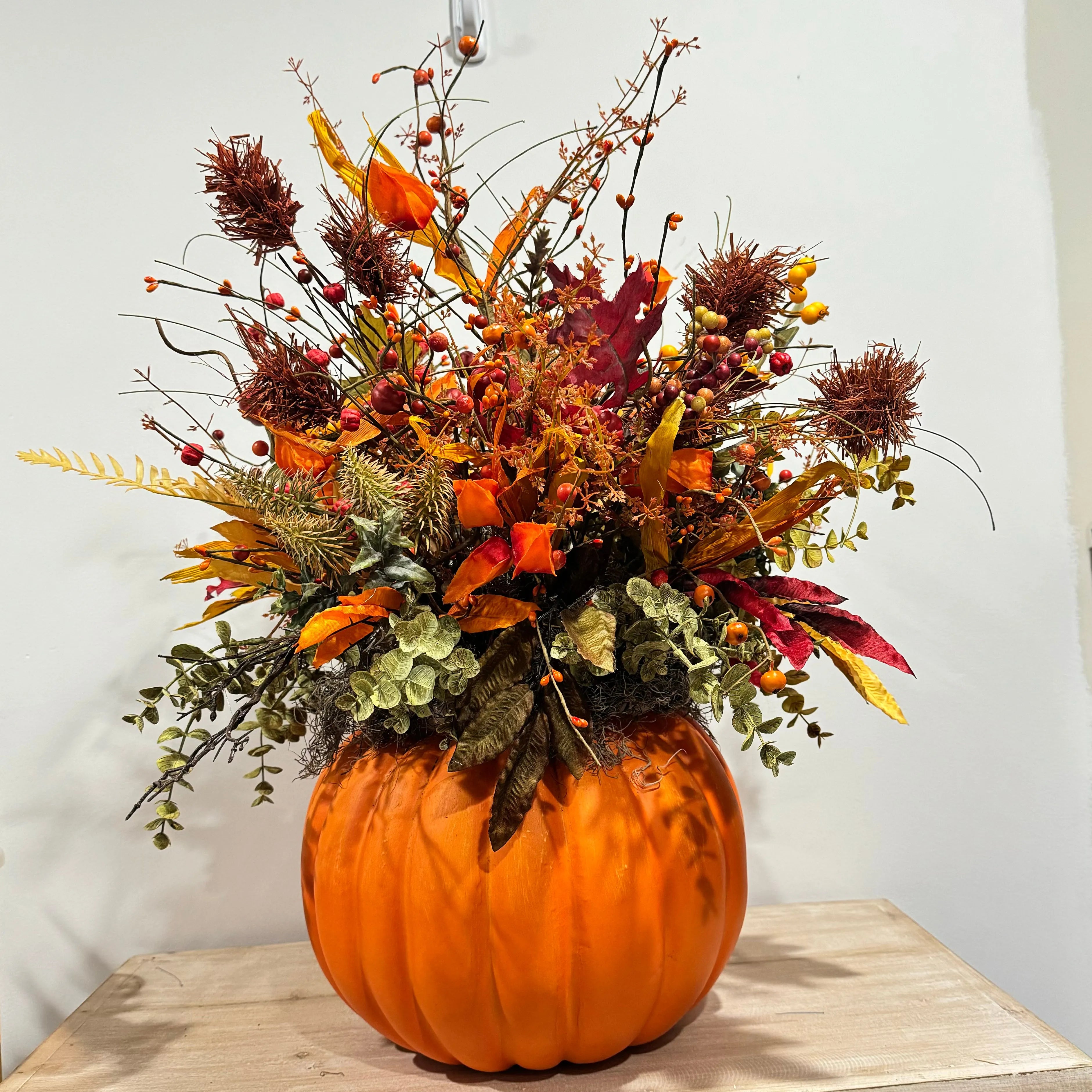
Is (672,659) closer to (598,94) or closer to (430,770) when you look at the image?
(430,770)

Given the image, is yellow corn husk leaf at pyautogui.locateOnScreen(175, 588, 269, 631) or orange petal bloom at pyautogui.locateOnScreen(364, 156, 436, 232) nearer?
orange petal bloom at pyautogui.locateOnScreen(364, 156, 436, 232)

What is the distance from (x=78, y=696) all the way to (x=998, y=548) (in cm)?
106

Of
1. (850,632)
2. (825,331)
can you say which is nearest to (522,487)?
(850,632)

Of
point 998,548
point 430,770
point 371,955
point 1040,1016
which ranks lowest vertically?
point 1040,1016

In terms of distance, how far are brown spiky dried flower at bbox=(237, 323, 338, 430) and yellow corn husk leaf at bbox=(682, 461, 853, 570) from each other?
0.27 meters

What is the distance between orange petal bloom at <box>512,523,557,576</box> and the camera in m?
0.52

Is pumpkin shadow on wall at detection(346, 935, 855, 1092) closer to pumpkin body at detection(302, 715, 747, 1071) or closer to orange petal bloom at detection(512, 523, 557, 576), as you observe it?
Result: pumpkin body at detection(302, 715, 747, 1071)

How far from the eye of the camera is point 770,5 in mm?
1022

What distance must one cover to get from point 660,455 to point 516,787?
229 millimetres

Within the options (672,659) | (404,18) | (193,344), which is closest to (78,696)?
(193,344)

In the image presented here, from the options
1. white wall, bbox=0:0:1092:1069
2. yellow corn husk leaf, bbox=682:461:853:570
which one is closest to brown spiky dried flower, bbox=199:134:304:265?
yellow corn husk leaf, bbox=682:461:853:570

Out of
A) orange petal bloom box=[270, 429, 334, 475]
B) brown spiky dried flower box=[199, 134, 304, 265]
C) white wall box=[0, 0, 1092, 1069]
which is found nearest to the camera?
brown spiky dried flower box=[199, 134, 304, 265]

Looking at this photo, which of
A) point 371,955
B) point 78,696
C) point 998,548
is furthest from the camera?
point 998,548

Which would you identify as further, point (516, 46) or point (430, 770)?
point (516, 46)
